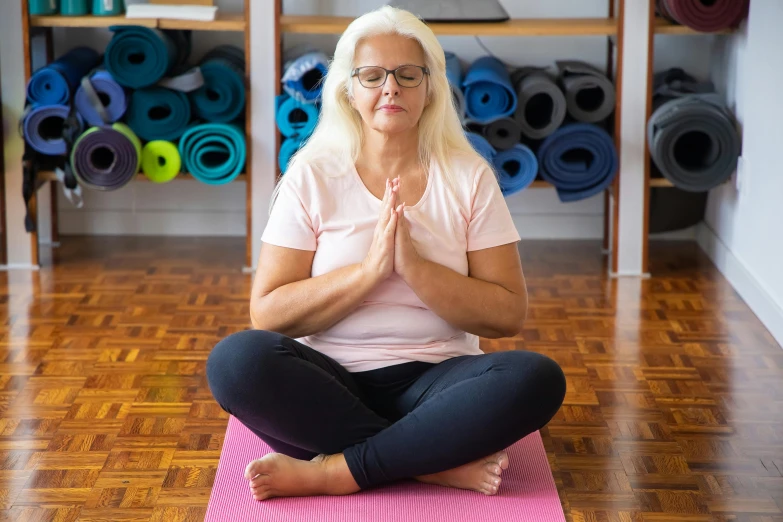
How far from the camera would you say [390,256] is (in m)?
1.90

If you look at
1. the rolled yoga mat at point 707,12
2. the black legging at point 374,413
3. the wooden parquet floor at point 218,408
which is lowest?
the wooden parquet floor at point 218,408

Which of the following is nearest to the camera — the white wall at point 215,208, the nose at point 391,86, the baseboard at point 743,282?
the nose at point 391,86

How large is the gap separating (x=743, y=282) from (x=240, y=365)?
2019 mm

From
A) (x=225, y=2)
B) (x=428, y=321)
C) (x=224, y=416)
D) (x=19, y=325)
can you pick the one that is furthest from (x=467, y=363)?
(x=225, y=2)

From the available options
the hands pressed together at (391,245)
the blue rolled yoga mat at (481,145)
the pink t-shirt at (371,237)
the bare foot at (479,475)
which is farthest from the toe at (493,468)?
the blue rolled yoga mat at (481,145)

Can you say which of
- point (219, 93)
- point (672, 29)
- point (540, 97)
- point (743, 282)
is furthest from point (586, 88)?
point (219, 93)

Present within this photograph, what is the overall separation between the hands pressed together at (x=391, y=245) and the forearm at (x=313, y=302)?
29 millimetres

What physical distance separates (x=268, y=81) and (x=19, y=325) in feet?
3.77

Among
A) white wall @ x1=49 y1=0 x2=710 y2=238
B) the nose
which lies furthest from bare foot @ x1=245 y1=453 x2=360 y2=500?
white wall @ x1=49 y1=0 x2=710 y2=238

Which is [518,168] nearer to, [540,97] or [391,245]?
[540,97]

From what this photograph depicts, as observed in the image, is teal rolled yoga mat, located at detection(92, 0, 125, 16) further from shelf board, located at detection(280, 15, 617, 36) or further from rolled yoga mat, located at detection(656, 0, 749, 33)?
rolled yoga mat, located at detection(656, 0, 749, 33)

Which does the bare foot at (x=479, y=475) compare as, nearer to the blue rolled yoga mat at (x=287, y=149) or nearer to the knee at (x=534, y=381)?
the knee at (x=534, y=381)

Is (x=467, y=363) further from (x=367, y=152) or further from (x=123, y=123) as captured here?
(x=123, y=123)

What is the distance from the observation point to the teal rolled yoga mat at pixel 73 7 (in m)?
3.52
